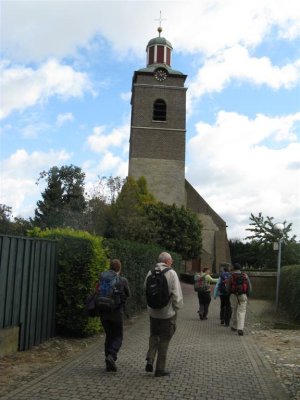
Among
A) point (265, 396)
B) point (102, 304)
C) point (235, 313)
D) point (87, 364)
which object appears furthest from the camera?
point (235, 313)

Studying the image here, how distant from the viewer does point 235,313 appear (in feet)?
39.0

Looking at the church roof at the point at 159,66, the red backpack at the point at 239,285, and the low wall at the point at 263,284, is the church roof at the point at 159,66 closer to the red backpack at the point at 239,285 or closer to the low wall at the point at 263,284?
the low wall at the point at 263,284

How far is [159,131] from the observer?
4566 centimetres

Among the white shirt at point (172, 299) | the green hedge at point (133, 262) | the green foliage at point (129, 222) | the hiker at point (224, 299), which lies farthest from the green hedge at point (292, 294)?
the green foliage at point (129, 222)

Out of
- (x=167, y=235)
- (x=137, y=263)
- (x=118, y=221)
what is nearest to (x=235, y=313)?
(x=137, y=263)

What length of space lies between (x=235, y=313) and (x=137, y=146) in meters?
34.5

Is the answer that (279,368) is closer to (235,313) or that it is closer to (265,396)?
(265,396)

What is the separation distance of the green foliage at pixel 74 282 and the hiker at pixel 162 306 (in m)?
3.06

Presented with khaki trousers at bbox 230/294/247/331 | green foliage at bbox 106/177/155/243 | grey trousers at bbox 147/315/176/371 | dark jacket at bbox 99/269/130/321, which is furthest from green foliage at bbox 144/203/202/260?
grey trousers at bbox 147/315/176/371

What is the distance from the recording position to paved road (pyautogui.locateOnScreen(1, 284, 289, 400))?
5797mm

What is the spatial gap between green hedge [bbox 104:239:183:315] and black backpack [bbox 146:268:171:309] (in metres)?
4.46

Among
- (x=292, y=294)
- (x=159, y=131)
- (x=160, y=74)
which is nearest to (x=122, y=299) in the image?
(x=292, y=294)

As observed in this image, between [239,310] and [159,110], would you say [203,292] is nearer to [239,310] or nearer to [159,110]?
[239,310]

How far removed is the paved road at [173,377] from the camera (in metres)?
5.80
